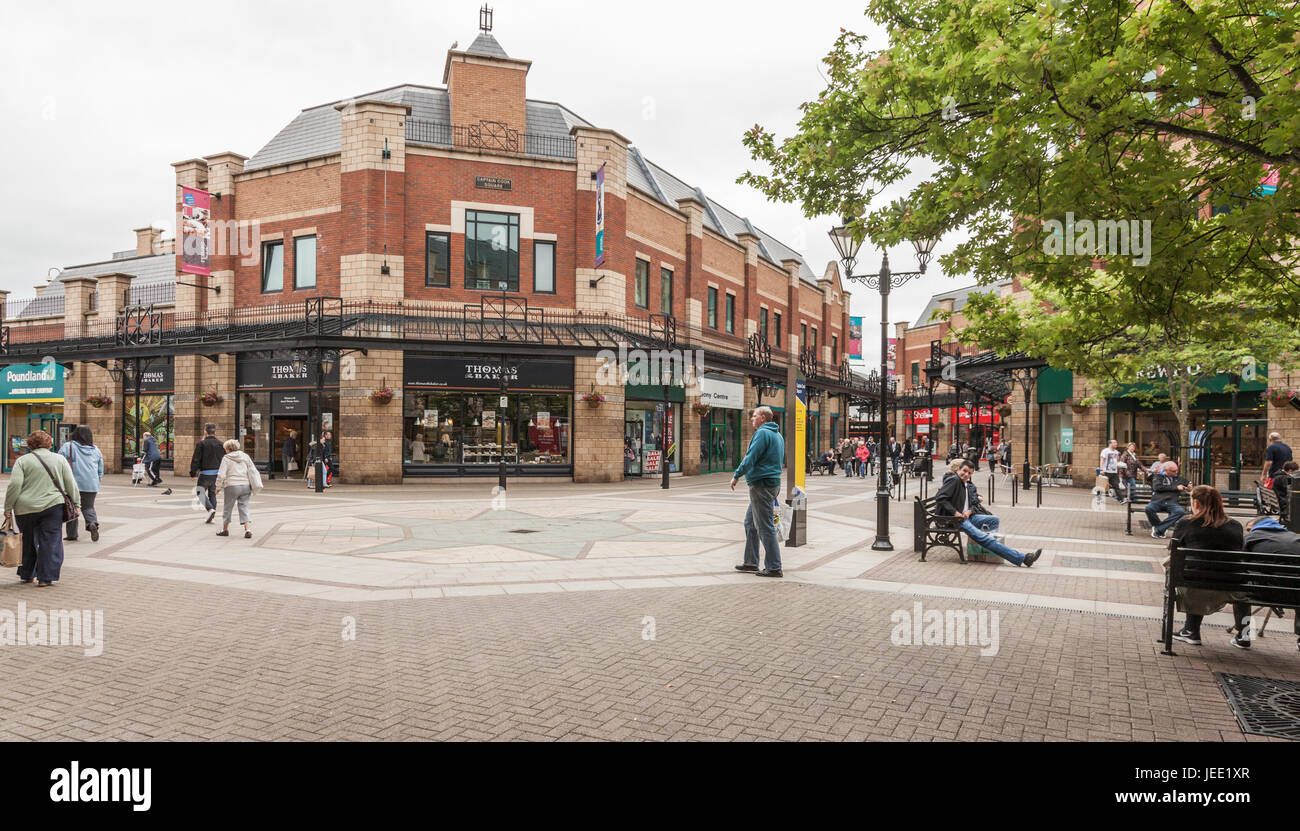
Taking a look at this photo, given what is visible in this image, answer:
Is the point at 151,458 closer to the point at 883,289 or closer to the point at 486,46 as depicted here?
the point at 486,46

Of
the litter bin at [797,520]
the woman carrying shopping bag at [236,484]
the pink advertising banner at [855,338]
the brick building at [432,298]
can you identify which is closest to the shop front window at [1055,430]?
the brick building at [432,298]

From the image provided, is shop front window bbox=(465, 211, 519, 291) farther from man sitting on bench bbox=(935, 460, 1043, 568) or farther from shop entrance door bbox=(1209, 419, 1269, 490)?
shop entrance door bbox=(1209, 419, 1269, 490)

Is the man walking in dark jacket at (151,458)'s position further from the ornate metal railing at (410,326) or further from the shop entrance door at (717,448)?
the shop entrance door at (717,448)

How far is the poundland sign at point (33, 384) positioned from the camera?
31516 millimetres

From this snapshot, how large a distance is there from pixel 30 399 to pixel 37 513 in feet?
101

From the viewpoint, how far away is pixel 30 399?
106ft

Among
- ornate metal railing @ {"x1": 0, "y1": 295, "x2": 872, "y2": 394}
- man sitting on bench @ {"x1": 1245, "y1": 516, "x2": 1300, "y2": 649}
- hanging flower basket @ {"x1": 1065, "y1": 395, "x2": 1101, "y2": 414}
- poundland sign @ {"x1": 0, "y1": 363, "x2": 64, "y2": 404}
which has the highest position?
ornate metal railing @ {"x1": 0, "y1": 295, "x2": 872, "y2": 394}

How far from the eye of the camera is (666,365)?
24906 millimetres

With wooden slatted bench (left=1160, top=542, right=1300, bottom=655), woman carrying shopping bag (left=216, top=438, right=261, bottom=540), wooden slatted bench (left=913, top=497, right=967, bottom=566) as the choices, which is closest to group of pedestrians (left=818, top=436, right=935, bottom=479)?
wooden slatted bench (left=913, top=497, right=967, bottom=566)

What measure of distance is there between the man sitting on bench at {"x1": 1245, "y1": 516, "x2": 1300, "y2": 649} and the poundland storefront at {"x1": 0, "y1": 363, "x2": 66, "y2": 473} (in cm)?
3640

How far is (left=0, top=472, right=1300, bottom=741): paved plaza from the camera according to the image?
14.6 ft

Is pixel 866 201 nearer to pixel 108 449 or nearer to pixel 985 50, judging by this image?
pixel 985 50
